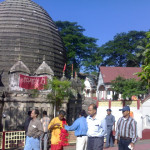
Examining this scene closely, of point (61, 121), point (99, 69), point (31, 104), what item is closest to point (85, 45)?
point (99, 69)

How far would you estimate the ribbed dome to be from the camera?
1953cm

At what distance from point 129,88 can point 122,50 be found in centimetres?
1911

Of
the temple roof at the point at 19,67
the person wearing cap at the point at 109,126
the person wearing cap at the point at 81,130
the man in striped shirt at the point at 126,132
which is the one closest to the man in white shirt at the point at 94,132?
the person wearing cap at the point at 81,130

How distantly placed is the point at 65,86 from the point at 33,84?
9.95 feet

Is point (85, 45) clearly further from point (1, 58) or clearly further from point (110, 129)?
point (110, 129)

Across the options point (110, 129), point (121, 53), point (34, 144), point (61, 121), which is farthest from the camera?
point (121, 53)

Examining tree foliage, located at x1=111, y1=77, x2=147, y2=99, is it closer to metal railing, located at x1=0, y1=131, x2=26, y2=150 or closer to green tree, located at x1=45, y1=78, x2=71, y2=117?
green tree, located at x1=45, y1=78, x2=71, y2=117

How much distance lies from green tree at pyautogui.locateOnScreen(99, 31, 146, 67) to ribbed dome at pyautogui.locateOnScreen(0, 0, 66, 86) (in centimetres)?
2407

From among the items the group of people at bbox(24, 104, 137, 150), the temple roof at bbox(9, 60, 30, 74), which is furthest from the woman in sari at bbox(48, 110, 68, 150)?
the temple roof at bbox(9, 60, 30, 74)

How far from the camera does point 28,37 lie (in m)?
20.2

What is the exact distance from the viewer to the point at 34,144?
18.4 ft

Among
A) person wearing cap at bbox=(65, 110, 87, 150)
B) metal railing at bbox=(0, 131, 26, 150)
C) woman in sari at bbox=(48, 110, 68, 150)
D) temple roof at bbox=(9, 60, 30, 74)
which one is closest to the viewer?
person wearing cap at bbox=(65, 110, 87, 150)

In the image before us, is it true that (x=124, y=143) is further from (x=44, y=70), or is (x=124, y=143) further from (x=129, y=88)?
(x=129, y=88)

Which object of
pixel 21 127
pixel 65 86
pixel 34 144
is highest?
pixel 65 86
